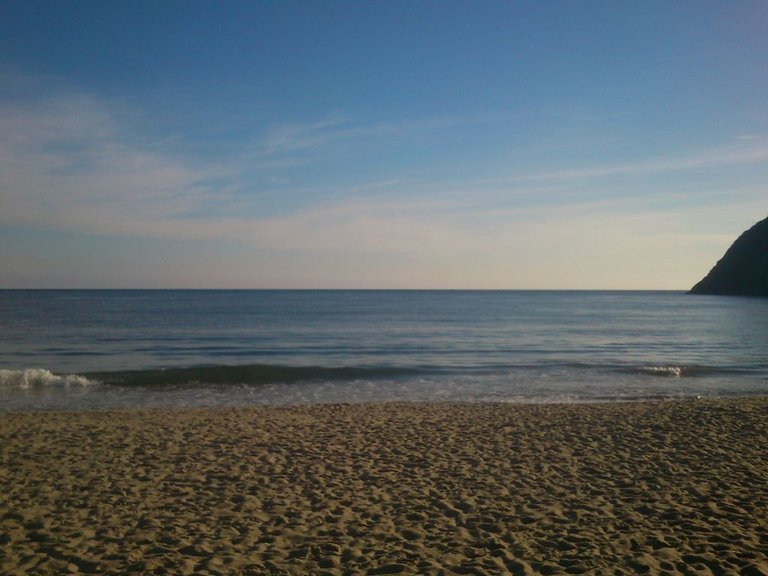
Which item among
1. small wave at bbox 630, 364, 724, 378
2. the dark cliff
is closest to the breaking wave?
small wave at bbox 630, 364, 724, 378

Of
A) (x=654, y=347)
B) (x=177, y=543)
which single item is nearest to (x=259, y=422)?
(x=177, y=543)

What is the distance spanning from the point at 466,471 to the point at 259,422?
551 centimetres

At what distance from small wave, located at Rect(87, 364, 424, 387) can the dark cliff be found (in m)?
118

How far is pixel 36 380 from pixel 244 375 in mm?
→ 6954

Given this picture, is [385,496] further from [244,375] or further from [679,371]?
[679,371]

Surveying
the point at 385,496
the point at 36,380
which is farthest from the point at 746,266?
the point at 385,496

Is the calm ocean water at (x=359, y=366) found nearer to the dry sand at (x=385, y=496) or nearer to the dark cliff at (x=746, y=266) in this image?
the dry sand at (x=385, y=496)

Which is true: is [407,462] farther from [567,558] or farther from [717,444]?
[717,444]

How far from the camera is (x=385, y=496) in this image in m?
8.00

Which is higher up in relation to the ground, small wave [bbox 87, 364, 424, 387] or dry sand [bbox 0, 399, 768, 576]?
dry sand [bbox 0, 399, 768, 576]

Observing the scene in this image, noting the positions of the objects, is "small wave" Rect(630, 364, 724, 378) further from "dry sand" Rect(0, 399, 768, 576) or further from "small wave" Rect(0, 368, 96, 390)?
"small wave" Rect(0, 368, 96, 390)

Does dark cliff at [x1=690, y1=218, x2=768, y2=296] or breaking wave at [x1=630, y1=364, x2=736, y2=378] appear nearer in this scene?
breaking wave at [x1=630, y1=364, x2=736, y2=378]

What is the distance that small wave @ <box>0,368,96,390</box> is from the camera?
19.9 metres

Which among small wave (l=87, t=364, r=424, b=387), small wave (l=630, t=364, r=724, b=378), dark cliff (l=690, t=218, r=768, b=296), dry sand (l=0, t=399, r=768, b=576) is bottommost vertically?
small wave (l=87, t=364, r=424, b=387)
